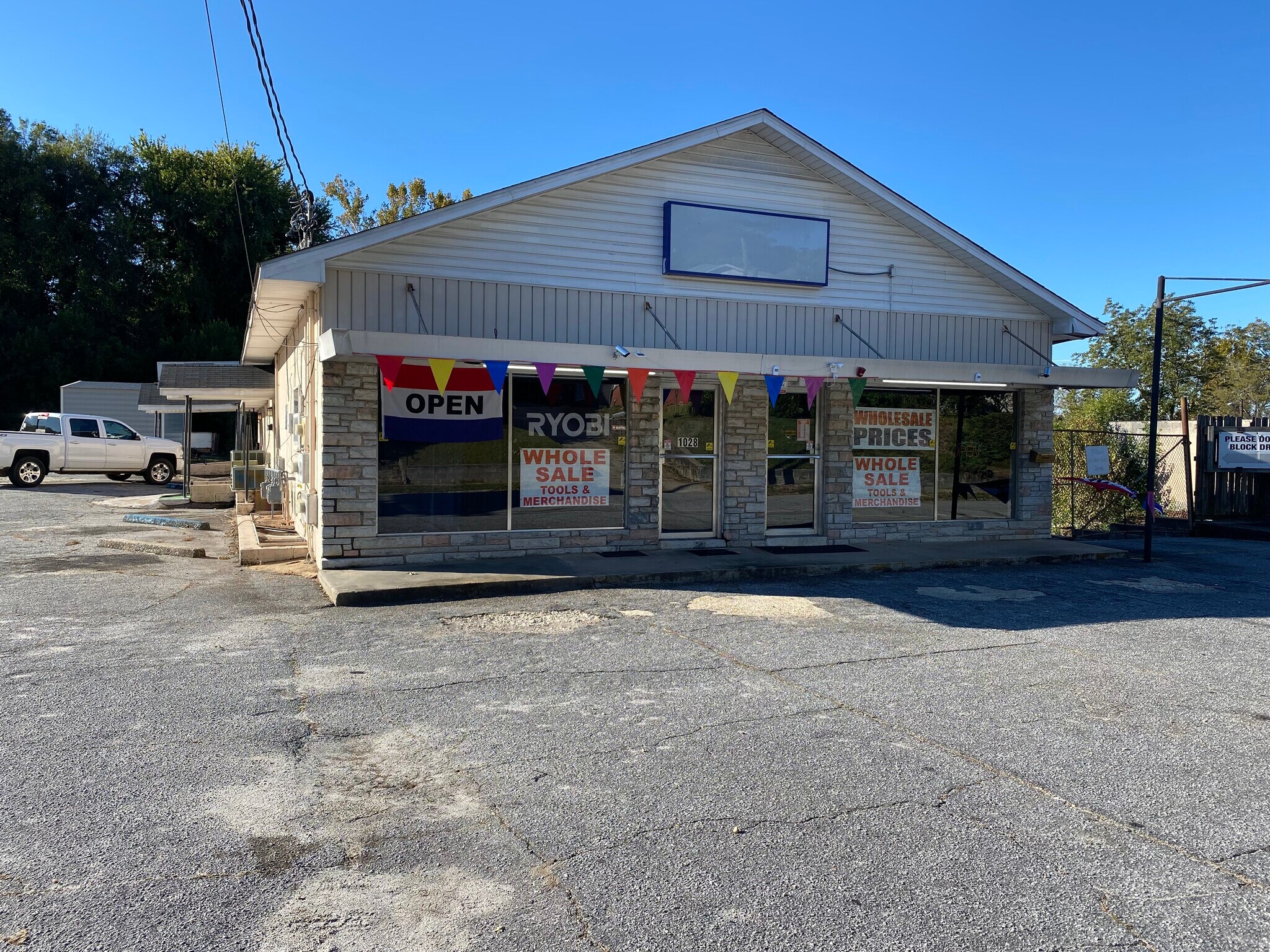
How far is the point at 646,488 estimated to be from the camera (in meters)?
12.1

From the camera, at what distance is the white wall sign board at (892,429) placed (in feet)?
43.5

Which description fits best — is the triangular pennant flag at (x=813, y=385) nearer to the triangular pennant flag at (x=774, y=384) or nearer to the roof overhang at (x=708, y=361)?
the roof overhang at (x=708, y=361)

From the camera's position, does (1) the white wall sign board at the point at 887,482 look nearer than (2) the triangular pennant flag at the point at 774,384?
No

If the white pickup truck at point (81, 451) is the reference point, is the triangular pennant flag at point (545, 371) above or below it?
above

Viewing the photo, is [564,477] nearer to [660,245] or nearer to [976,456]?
[660,245]

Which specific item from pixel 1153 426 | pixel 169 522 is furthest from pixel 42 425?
pixel 1153 426

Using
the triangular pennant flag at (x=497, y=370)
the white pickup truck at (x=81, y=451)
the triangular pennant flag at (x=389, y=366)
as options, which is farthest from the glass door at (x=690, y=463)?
the white pickup truck at (x=81, y=451)

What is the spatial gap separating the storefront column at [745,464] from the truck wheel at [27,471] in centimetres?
1999

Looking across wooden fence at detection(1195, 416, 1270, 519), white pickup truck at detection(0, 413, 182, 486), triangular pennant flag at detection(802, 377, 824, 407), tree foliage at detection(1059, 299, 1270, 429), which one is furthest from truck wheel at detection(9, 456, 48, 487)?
tree foliage at detection(1059, 299, 1270, 429)

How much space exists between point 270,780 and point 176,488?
22849 millimetres

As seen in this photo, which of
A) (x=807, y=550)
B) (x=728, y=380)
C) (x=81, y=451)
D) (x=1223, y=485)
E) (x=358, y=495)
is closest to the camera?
(x=358, y=495)

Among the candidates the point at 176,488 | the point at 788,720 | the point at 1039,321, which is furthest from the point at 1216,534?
the point at 176,488

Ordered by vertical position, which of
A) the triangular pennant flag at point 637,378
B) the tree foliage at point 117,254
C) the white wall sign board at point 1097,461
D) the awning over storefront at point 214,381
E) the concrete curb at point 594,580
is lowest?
the concrete curb at point 594,580

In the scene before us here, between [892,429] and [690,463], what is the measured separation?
3315 mm
